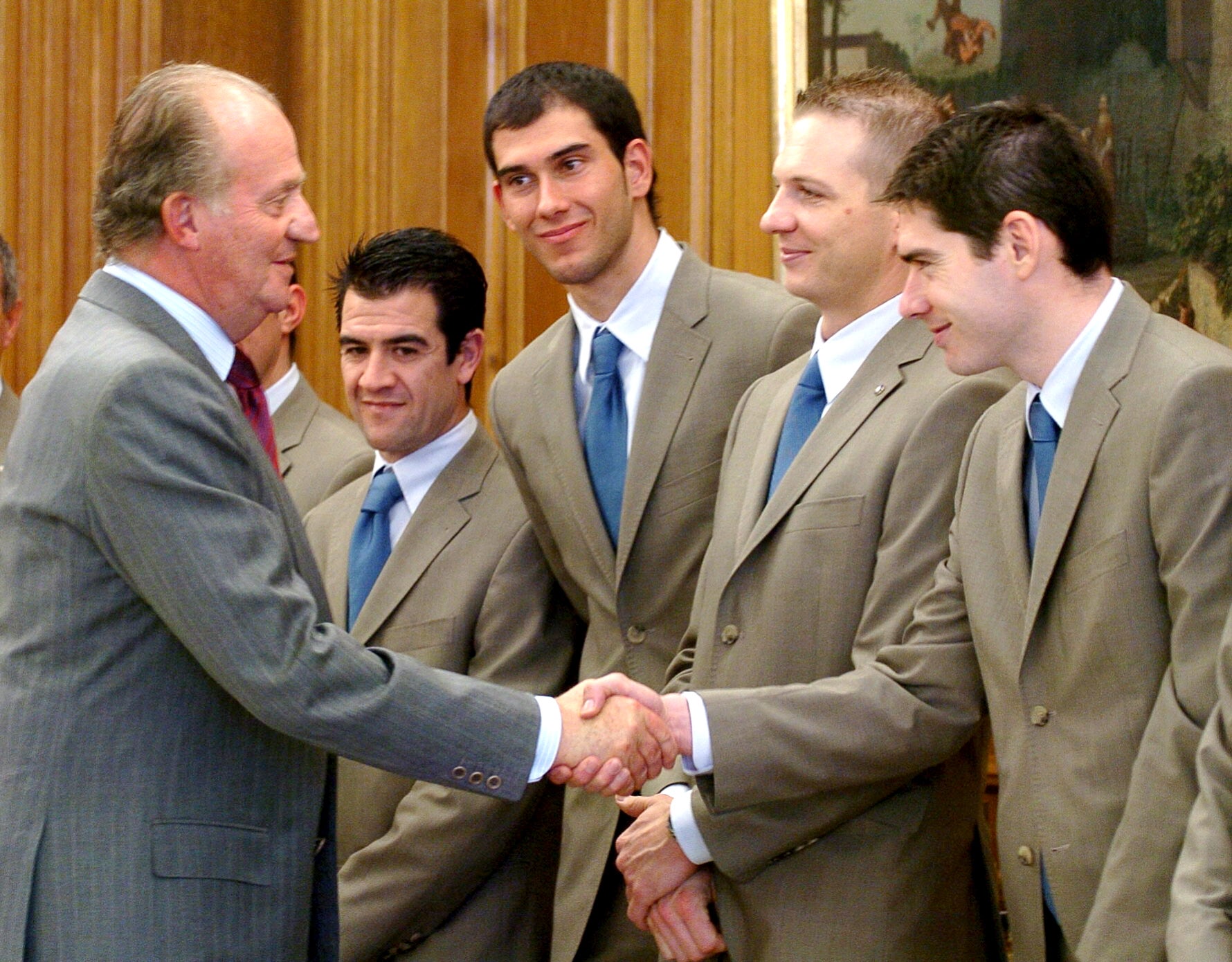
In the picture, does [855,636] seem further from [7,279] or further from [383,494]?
[7,279]

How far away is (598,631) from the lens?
324cm

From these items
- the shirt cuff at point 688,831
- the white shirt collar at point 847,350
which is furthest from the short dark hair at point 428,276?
the shirt cuff at point 688,831

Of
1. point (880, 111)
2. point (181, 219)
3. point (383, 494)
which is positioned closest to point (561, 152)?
point (880, 111)

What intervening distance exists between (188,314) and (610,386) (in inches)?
40.5

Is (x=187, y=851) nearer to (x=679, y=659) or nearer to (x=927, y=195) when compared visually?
(x=679, y=659)

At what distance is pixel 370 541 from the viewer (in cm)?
348

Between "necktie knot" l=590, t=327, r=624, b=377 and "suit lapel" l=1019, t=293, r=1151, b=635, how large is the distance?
43.9 inches

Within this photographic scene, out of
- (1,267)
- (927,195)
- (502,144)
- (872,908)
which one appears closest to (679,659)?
(872,908)

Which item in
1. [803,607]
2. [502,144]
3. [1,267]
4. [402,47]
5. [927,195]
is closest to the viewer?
[927,195]

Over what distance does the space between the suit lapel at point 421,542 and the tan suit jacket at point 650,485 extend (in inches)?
5.4

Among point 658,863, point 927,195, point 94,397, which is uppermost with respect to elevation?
point 927,195

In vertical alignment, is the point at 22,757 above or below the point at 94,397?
below

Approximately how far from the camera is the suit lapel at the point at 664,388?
10.3 ft

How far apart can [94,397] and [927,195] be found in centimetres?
127
